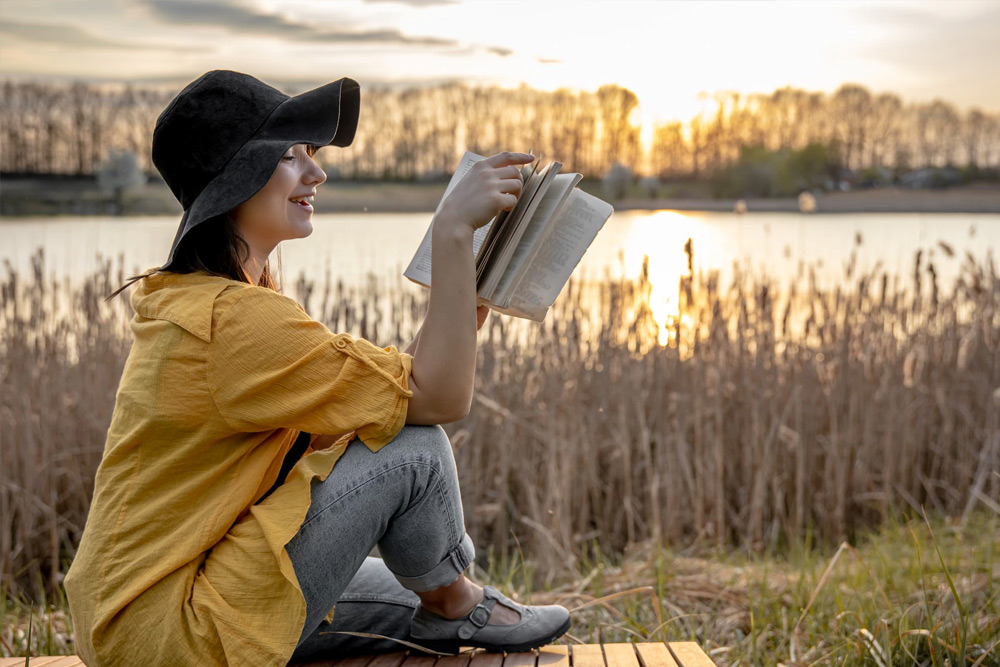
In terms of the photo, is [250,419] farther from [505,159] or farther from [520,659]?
[520,659]

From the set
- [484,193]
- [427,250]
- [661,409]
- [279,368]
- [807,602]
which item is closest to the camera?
[279,368]

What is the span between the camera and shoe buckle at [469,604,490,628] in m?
1.57

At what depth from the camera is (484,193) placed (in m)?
1.31

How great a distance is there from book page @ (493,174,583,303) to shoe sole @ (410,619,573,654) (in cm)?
65

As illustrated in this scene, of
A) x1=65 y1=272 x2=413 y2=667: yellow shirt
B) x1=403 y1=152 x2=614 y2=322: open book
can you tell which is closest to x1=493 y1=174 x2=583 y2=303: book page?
x1=403 y1=152 x2=614 y2=322: open book

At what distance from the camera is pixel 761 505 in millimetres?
2869

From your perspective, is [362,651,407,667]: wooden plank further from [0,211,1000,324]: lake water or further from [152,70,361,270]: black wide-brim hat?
[0,211,1000,324]: lake water

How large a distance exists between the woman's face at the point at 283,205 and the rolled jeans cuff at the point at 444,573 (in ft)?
1.94

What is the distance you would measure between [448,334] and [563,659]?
0.68m

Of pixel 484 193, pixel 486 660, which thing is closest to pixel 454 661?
pixel 486 660

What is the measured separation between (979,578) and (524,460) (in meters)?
1.32

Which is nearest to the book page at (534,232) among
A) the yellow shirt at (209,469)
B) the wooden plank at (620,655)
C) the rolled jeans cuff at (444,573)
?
the yellow shirt at (209,469)

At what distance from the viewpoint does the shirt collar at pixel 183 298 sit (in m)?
1.21

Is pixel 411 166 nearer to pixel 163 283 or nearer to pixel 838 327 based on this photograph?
pixel 838 327
